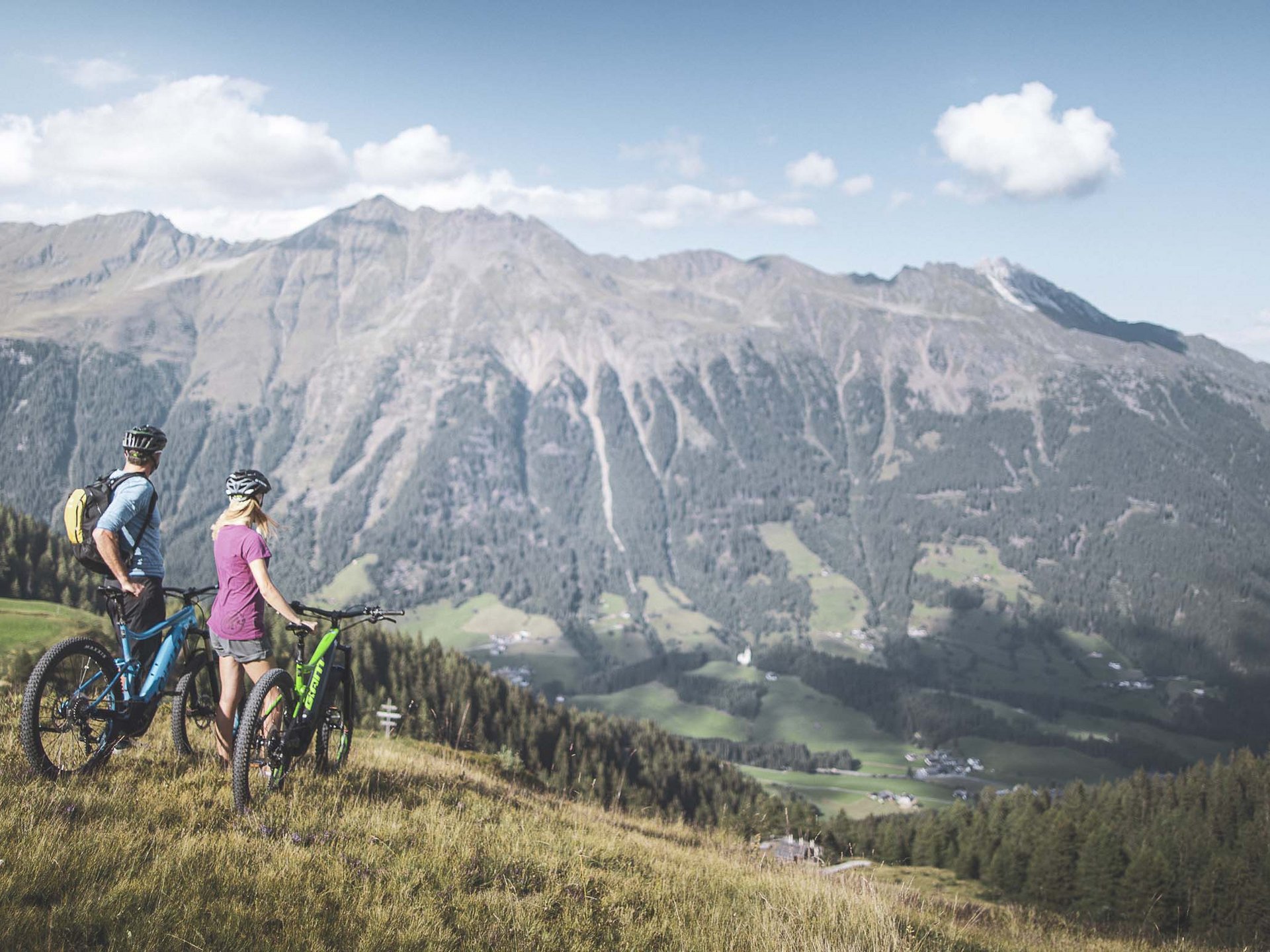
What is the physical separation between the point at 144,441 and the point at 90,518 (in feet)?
3.82

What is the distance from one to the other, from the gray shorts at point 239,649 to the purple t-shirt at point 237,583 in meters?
0.03

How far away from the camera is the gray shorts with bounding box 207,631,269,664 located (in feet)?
31.4

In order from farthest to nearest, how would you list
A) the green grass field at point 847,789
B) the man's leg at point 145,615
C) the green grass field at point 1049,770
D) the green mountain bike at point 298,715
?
the green grass field at point 1049,770
the green grass field at point 847,789
the man's leg at point 145,615
the green mountain bike at point 298,715

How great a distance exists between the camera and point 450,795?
11.8 metres

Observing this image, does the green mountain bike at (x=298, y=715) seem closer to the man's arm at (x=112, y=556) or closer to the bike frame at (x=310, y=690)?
the bike frame at (x=310, y=690)

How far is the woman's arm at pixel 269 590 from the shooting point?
912cm

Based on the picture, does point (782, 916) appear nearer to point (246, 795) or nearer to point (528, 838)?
point (528, 838)

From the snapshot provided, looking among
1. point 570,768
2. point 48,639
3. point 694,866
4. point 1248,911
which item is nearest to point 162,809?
point 694,866

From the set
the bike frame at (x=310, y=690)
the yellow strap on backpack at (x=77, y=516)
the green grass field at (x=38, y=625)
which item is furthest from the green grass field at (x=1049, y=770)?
the yellow strap on backpack at (x=77, y=516)

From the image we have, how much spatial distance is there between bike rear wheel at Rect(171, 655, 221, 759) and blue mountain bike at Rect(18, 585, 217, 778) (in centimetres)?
3

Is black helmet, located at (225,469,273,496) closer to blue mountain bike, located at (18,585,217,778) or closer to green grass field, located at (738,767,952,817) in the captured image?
blue mountain bike, located at (18,585,217,778)

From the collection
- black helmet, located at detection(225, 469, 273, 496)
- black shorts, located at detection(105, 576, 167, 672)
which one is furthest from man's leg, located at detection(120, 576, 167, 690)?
black helmet, located at detection(225, 469, 273, 496)

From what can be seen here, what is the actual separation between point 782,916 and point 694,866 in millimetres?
2375

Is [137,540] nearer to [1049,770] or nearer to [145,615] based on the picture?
[145,615]
